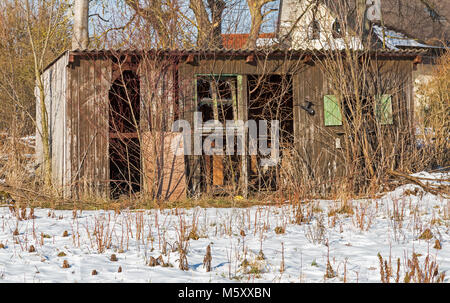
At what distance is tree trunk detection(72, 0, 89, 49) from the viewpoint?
1344cm

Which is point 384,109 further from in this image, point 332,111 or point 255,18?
point 255,18

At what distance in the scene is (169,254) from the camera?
5641mm

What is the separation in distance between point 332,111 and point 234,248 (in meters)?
6.80

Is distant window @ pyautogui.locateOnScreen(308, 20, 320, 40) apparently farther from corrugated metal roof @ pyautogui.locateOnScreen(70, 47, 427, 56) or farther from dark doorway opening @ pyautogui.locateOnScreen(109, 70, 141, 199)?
dark doorway opening @ pyautogui.locateOnScreen(109, 70, 141, 199)

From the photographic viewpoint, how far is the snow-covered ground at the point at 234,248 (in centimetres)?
508

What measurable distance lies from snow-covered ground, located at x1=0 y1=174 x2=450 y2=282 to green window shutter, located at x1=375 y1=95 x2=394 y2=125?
12.8ft

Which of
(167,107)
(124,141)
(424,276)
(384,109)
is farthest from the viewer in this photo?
(124,141)

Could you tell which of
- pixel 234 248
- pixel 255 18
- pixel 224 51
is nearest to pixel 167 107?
pixel 224 51

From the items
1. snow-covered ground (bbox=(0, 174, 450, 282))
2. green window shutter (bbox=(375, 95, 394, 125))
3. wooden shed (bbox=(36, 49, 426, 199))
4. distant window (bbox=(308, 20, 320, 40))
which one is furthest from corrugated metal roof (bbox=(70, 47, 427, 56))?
snow-covered ground (bbox=(0, 174, 450, 282))

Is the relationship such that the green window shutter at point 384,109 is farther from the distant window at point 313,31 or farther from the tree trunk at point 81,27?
the tree trunk at point 81,27

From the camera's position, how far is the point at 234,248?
6234 millimetres
